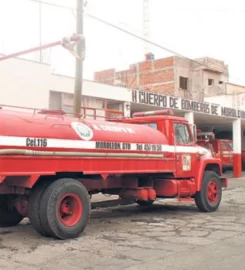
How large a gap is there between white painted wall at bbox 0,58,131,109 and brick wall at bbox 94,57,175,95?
2693 centimetres

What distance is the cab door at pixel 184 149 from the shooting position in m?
11.3

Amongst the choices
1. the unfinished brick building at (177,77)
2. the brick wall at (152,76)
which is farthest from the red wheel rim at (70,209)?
the unfinished brick building at (177,77)

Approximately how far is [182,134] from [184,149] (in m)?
0.46

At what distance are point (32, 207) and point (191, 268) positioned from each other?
336cm

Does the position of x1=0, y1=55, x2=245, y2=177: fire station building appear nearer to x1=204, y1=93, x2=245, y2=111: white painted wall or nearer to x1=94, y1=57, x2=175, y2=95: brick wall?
x1=204, y1=93, x2=245, y2=111: white painted wall

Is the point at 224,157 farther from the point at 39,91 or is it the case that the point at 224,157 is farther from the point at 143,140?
the point at 143,140

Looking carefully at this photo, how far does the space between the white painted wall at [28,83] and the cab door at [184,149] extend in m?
5.53

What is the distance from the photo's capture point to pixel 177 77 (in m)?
42.7

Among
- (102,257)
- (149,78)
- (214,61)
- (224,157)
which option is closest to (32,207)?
(102,257)

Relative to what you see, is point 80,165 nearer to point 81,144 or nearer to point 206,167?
point 81,144

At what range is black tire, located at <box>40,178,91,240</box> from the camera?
25.4ft

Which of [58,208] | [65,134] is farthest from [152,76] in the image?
[58,208]

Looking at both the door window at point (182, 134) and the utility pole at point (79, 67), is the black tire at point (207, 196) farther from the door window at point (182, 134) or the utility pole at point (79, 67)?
the utility pole at point (79, 67)

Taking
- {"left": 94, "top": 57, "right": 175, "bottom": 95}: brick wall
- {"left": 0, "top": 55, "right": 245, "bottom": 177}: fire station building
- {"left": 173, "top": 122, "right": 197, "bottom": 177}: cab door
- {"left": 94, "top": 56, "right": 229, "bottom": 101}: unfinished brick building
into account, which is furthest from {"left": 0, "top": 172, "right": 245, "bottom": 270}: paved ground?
{"left": 94, "top": 56, "right": 229, "bottom": 101}: unfinished brick building
